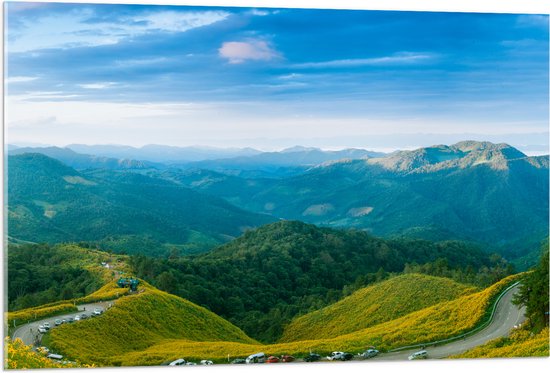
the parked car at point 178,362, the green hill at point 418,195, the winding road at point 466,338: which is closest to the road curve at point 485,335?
the winding road at point 466,338

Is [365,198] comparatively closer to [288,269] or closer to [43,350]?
[288,269]

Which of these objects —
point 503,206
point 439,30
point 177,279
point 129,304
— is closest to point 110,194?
point 177,279

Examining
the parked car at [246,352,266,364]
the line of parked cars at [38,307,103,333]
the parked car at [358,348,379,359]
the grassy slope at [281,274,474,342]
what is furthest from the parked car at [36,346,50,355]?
the grassy slope at [281,274,474,342]

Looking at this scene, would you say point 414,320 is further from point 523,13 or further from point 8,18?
point 8,18

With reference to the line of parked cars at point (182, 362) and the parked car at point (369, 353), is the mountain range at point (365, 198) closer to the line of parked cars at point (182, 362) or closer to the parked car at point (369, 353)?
the parked car at point (369, 353)

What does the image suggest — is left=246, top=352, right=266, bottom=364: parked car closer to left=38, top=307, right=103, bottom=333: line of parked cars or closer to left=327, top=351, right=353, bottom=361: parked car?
left=327, top=351, right=353, bottom=361: parked car

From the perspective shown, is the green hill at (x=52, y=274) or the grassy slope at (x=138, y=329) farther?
the green hill at (x=52, y=274)
